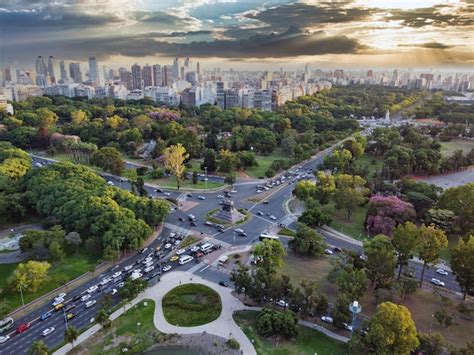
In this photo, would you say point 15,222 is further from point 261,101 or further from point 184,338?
point 261,101

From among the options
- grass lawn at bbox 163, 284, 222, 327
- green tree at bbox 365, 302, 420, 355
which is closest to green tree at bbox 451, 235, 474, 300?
green tree at bbox 365, 302, 420, 355

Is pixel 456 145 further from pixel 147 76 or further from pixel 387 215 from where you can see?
pixel 147 76

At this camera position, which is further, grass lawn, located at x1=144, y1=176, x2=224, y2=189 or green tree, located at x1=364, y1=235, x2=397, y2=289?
grass lawn, located at x1=144, y1=176, x2=224, y2=189

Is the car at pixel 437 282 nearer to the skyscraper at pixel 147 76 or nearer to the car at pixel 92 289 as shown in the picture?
the car at pixel 92 289

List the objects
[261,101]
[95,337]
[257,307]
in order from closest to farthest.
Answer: [95,337], [257,307], [261,101]

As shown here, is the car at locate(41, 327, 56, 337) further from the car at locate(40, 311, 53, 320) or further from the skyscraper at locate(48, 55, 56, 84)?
the skyscraper at locate(48, 55, 56, 84)

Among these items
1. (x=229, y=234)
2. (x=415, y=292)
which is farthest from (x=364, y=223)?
(x=229, y=234)
